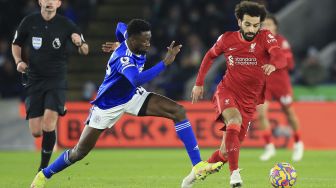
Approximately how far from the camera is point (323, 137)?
17.3 metres

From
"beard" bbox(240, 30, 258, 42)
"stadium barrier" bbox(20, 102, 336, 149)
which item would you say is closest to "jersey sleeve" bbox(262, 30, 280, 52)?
"beard" bbox(240, 30, 258, 42)

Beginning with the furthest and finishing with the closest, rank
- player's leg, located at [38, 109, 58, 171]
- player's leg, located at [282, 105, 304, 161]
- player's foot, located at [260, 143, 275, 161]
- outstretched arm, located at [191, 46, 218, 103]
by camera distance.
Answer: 1. player's foot, located at [260, 143, 275, 161]
2. player's leg, located at [282, 105, 304, 161]
3. player's leg, located at [38, 109, 58, 171]
4. outstretched arm, located at [191, 46, 218, 103]

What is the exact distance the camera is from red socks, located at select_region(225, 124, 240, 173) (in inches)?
343

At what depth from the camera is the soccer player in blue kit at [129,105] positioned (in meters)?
8.88

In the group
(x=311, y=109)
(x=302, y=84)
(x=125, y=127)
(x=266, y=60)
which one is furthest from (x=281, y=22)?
(x=266, y=60)

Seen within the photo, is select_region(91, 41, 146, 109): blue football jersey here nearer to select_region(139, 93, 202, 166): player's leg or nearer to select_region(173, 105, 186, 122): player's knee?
select_region(139, 93, 202, 166): player's leg

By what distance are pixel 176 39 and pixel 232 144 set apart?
42.1ft

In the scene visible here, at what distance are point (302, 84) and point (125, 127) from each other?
4.68 metres

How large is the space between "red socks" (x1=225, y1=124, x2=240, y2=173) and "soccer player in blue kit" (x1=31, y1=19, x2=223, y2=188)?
0.47ft

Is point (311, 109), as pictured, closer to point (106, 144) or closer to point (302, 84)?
point (302, 84)

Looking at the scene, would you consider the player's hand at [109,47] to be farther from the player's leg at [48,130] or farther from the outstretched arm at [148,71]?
the player's leg at [48,130]

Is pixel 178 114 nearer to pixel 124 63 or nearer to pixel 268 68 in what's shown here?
pixel 124 63

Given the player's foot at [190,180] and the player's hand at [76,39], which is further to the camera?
the player's hand at [76,39]

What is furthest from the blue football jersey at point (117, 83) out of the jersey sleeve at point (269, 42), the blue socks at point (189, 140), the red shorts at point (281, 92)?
the red shorts at point (281, 92)
